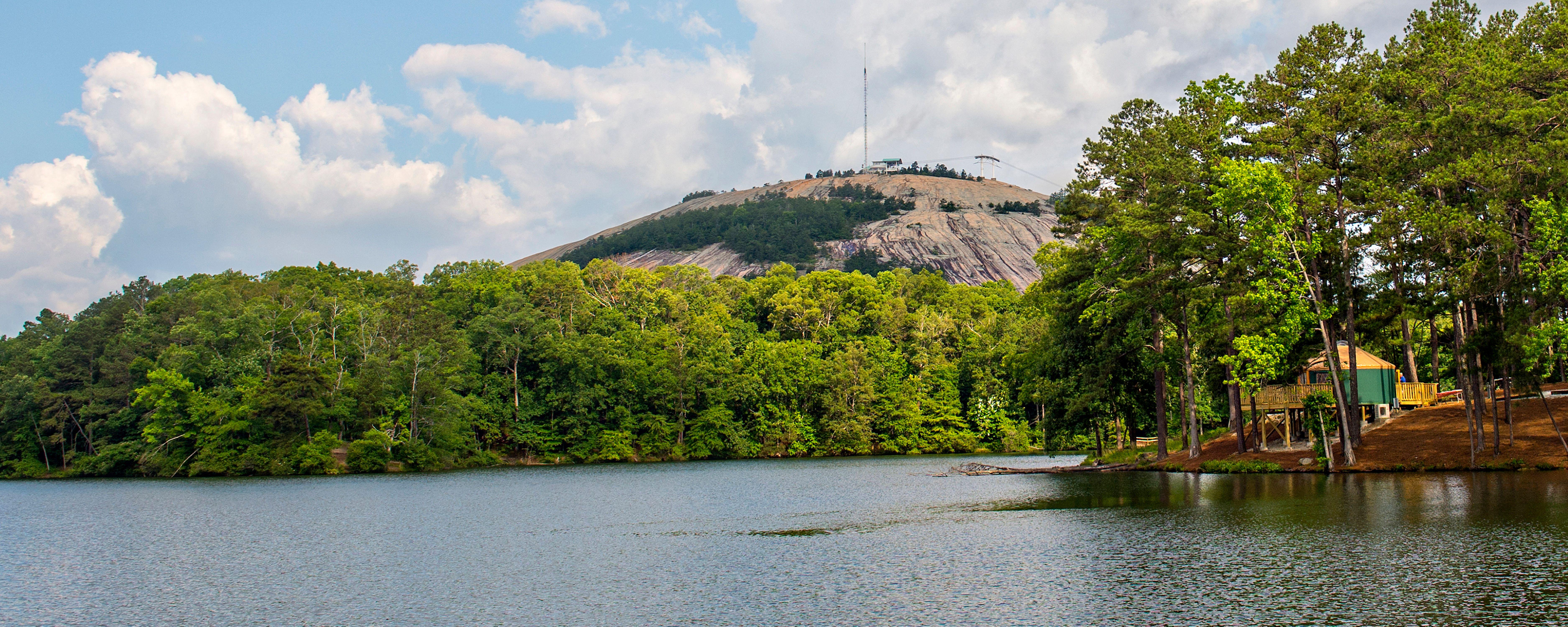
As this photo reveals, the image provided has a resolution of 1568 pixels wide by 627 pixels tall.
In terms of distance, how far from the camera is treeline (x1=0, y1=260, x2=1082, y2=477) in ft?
258

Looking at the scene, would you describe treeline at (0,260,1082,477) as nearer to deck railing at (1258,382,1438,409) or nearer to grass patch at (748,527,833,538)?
deck railing at (1258,382,1438,409)

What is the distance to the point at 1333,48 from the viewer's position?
4091cm

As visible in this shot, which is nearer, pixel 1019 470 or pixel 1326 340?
pixel 1326 340

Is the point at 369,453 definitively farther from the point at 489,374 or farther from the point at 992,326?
the point at 992,326

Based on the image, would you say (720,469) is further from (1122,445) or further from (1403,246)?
(1403,246)

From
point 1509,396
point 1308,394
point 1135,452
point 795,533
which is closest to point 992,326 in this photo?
point 1135,452

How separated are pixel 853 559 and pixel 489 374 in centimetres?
7280

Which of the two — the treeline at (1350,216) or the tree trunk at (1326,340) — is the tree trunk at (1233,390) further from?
the tree trunk at (1326,340)

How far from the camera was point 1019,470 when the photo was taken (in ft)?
179

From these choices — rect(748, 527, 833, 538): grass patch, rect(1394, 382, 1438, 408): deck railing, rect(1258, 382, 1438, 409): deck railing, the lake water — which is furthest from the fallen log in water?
rect(748, 527, 833, 538): grass patch

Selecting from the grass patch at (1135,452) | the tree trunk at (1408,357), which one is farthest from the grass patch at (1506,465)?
the grass patch at (1135,452)

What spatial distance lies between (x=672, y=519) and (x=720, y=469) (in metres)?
36.6

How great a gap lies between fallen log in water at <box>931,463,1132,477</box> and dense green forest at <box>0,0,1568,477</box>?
8.86 ft

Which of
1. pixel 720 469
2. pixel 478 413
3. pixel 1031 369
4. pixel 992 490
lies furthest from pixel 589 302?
pixel 992 490
